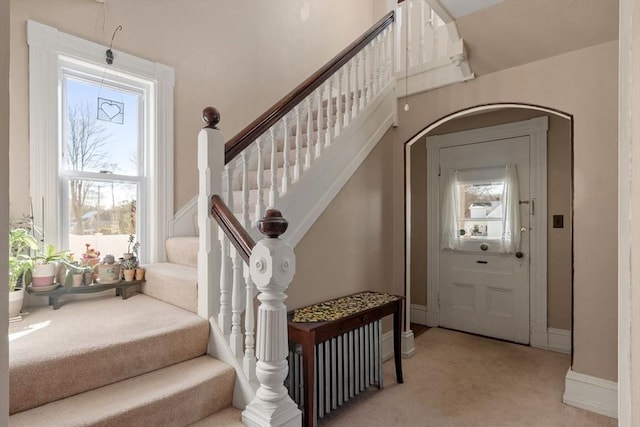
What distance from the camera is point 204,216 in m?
2.01

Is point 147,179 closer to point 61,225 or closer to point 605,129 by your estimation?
point 61,225

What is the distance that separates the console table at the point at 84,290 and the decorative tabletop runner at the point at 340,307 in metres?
1.23

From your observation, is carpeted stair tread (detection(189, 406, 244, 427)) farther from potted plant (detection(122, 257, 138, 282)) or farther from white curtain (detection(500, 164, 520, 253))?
white curtain (detection(500, 164, 520, 253))

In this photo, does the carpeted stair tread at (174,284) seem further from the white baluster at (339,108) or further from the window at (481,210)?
the window at (481,210)

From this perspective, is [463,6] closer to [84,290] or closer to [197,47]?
[197,47]

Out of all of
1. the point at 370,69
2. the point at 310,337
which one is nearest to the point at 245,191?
the point at 310,337

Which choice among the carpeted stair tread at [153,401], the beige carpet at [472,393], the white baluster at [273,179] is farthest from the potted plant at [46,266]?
the beige carpet at [472,393]

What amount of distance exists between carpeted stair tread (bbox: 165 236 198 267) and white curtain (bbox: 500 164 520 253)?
312 cm

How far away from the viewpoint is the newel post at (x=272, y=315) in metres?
1.53

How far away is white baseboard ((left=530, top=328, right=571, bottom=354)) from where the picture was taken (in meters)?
3.44

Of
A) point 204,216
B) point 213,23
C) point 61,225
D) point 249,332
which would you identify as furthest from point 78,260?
point 213,23

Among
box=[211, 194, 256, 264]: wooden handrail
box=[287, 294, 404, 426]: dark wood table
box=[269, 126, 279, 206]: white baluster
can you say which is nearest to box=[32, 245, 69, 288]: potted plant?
box=[211, 194, 256, 264]: wooden handrail

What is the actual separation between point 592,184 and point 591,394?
4.71 ft

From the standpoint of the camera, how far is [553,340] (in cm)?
350
